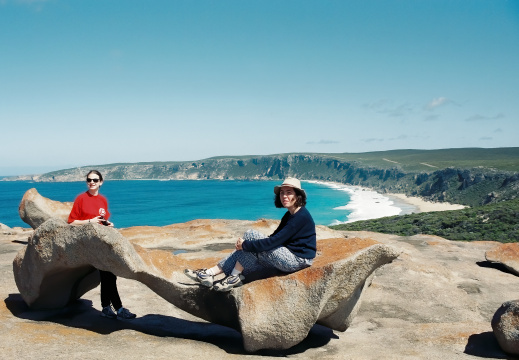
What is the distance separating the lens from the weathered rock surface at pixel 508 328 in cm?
757

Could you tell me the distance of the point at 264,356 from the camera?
7348 mm

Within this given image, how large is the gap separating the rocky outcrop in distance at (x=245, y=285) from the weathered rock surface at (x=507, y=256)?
9.76 metres

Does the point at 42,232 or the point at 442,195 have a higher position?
the point at 42,232

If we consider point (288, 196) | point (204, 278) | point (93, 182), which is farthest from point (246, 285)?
point (93, 182)

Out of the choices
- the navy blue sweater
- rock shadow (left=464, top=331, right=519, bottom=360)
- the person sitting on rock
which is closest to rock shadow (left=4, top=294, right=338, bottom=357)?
the person sitting on rock

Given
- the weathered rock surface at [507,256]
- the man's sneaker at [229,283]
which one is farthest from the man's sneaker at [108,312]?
the weathered rock surface at [507,256]

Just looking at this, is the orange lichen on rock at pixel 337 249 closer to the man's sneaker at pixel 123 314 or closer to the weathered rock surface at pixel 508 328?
the weathered rock surface at pixel 508 328

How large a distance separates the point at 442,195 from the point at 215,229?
121110mm

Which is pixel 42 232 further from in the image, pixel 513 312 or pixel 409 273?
pixel 409 273

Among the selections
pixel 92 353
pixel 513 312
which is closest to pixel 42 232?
pixel 92 353

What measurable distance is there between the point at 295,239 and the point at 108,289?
4.15 m

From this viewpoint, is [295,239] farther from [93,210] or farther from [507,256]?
[507,256]

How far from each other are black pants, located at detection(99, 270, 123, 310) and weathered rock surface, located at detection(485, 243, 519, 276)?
1392 centimetres

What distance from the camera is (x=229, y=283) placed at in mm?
7672
